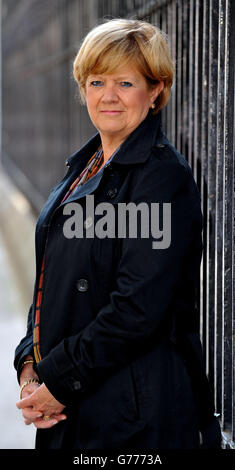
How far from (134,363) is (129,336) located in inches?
4.3

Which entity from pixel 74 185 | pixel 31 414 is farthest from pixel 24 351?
pixel 74 185

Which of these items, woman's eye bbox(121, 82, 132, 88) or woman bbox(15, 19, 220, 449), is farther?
woman's eye bbox(121, 82, 132, 88)

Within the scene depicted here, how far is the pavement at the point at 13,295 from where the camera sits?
413 cm

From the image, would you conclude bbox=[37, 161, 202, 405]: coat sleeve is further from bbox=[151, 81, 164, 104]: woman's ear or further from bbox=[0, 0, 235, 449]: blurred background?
bbox=[0, 0, 235, 449]: blurred background

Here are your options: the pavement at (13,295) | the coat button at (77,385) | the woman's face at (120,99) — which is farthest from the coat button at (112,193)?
the pavement at (13,295)

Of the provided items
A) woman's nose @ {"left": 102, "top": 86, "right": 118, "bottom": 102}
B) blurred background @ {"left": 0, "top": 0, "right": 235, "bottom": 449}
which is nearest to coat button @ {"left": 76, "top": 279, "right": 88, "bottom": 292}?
woman's nose @ {"left": 102, "top": 86, "right": 118, "bottom": 102}

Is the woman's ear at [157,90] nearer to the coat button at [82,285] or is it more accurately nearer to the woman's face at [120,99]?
the woman's face at [120,99]

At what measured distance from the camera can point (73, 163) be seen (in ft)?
7.39

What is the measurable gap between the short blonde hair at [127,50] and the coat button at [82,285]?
542 mm

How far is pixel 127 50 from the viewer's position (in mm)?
1891

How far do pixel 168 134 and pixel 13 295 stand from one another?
4.44 meters

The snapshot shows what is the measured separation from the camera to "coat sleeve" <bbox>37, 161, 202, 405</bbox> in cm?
178
